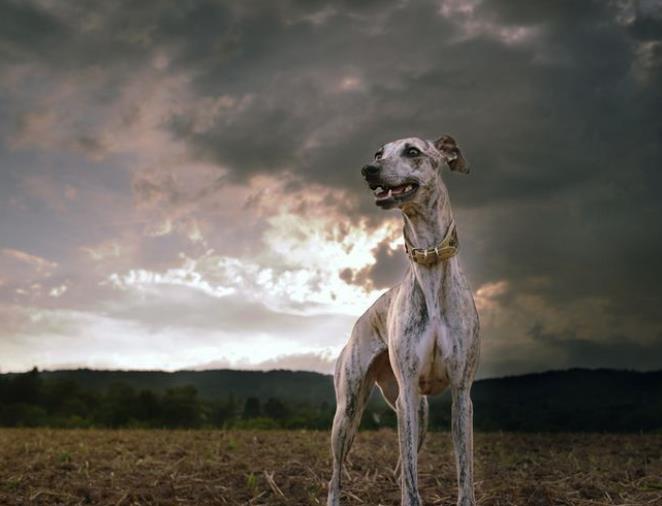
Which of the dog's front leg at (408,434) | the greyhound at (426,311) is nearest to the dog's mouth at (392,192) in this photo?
the greyhound at (426,311)

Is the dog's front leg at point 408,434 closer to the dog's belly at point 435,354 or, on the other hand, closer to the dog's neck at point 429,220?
the dog's belly at point 435,354

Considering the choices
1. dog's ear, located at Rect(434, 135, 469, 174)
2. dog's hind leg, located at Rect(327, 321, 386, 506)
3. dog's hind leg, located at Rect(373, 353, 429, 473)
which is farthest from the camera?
dog's hind leg, located at Rect(373, 353, 429, 473)

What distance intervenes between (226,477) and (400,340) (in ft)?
19.6

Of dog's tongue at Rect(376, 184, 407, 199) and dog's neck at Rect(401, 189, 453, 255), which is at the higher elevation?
dog's tongue at Rect(376, 184, 407, 199)

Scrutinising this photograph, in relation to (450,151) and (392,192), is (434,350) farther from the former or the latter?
(450,151)

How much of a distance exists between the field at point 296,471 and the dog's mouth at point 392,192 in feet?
15.3

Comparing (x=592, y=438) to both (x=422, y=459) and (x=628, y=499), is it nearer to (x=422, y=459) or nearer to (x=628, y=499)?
(x=422, y=459)

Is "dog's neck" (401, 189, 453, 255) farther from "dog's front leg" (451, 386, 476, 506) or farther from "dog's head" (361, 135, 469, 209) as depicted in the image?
"dog's front leg" (451, 386, 476, 506)

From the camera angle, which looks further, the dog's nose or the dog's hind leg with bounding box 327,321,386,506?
the dog's hind leg with bounding box 327,321,386,506

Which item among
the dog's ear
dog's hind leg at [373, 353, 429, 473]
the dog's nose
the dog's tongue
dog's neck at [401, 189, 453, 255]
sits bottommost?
dog's hind leg at [373, 353, 429, 473]

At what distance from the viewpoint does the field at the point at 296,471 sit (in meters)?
10.2

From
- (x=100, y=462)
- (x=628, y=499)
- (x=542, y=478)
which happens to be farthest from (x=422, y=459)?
(x=100, y=462)

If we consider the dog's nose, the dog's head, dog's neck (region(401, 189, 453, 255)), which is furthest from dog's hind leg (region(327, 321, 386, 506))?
the dog's nose

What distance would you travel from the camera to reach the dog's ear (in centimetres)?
748
